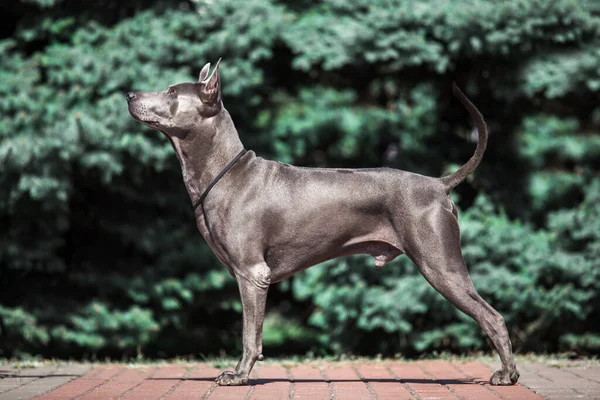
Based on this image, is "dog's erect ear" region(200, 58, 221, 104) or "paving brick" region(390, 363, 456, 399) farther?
"dog's erect ear" region(200, 58, 221, 104)

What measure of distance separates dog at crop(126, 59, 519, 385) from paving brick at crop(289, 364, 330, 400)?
408mm

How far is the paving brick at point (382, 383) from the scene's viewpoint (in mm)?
4551

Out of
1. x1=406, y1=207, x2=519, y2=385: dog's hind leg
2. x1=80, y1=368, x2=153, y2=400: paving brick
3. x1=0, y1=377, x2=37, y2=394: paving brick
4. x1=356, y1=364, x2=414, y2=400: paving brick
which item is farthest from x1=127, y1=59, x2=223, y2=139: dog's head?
x1=356, y1=364, x2=414, y2=400: paving brick

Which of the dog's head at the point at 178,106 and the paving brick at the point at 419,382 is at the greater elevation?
the dog's head at the point at 178,106

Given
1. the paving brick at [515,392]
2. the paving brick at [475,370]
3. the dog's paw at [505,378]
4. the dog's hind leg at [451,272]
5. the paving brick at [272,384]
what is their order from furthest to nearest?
the paving brick at [475,370], the dog's paw at [505,378], the dog's hind leg at [451,272], the paving brick at [272,384], the paving brick at [515,392]

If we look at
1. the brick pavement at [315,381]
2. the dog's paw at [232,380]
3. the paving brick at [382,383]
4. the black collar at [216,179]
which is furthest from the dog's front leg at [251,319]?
the paving brick at [382,383]

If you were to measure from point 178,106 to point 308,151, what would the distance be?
604cm

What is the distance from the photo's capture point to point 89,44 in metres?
9.95

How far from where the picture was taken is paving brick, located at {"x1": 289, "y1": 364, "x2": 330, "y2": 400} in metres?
4.57

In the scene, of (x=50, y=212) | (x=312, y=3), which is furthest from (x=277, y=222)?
(x=312, y=3)

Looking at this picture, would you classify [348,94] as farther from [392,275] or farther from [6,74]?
[6,74]

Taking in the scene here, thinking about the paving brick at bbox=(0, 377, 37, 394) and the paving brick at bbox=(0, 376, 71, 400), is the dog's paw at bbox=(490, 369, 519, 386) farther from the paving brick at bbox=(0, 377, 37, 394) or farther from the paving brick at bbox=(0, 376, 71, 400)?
the paving brick at bbox=(0, 377, 37, 394)

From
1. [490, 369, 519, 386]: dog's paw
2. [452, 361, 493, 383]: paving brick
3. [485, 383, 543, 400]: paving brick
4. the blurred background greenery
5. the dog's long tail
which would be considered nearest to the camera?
[485, 383, 543, 400]: paving brick

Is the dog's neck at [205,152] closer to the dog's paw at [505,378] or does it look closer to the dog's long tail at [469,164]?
the dog's long tail at [469,164]
